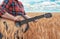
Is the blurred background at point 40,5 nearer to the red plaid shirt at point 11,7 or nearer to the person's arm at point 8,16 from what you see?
the red plaid shirt at point 11,7

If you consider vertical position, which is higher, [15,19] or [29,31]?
[15,19]

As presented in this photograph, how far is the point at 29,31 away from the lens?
1594 millimetres

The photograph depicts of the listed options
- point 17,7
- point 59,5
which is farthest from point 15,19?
point 59,5

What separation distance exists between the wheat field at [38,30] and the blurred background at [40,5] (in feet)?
0.23

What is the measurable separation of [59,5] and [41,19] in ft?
0.89

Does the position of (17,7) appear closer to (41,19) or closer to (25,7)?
(25,7)

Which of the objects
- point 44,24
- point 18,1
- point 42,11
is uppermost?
point 18,1

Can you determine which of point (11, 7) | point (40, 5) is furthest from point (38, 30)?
point (11, 7)

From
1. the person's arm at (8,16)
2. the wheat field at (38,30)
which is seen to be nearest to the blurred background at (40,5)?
the wheat field at (38,30)

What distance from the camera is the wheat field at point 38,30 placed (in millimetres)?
1558

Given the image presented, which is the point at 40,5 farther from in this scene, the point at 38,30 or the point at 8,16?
the point at 8,16

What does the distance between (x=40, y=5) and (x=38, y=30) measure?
304mm

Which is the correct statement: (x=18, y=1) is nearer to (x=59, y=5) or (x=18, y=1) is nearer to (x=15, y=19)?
(x=15, y=19)

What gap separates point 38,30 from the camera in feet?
5.15
